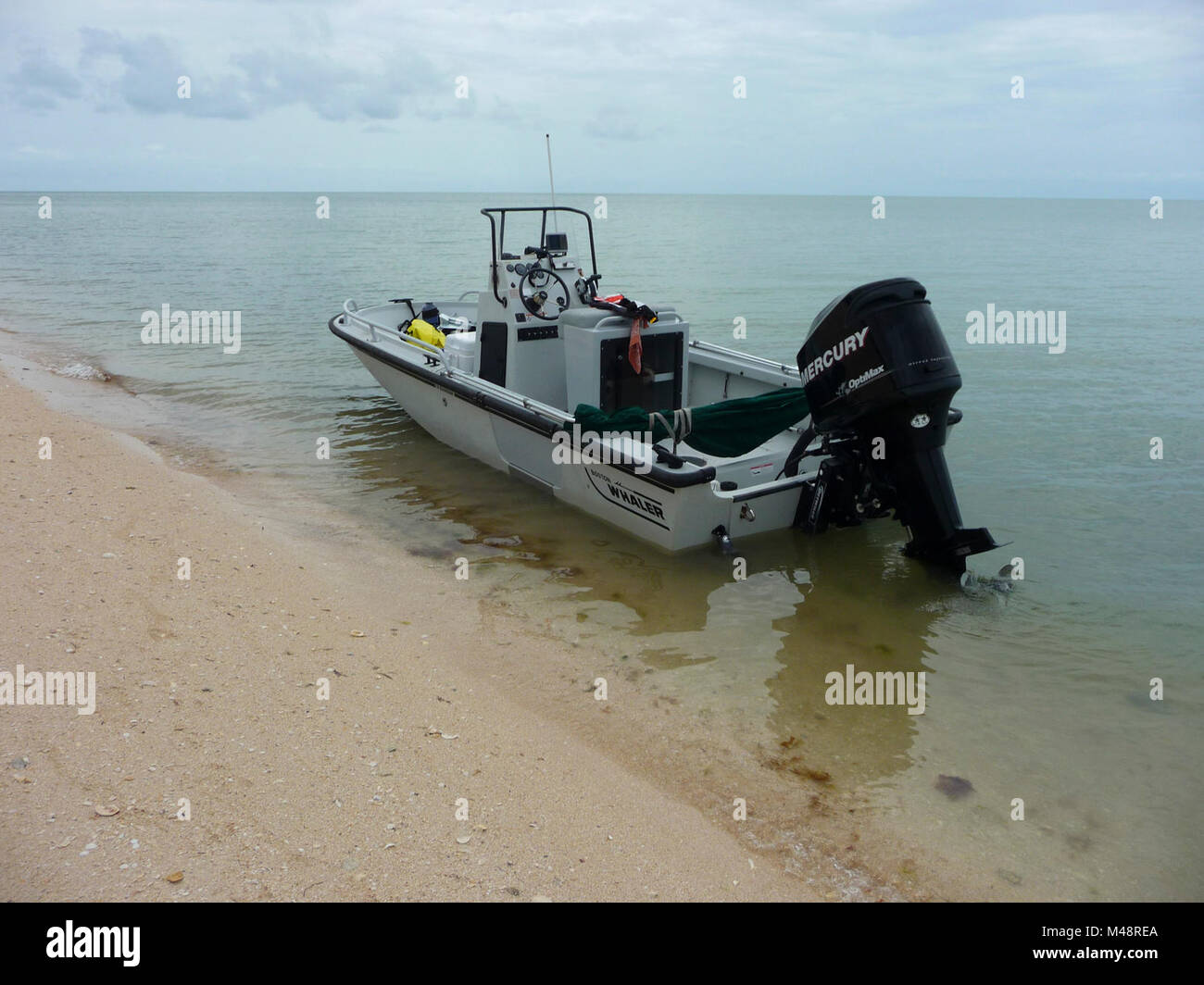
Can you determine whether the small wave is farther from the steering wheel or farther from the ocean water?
the steering wheel

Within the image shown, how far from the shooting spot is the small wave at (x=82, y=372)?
41.4 feet

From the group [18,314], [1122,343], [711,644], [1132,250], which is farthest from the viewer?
[1132,250]

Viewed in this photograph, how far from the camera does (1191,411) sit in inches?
448

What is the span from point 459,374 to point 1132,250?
45196 millimetres

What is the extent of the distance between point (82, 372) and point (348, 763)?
11468mm

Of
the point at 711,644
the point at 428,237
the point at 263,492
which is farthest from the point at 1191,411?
the point at 428,237

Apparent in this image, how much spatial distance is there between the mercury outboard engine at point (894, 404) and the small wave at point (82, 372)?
35.1ft

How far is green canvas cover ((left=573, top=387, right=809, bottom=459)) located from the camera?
6867mm

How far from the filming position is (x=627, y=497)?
685 centimetres

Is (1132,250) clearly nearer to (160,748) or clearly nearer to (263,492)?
(263,492)
